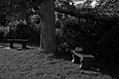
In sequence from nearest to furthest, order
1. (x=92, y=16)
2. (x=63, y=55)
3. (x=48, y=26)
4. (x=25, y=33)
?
(x=92, y=16) < (x=48, y=26) < (x=63, y=55) < (x=25, y=33)

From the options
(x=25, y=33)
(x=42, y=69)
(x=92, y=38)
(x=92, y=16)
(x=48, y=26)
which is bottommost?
(x=42, y=69)

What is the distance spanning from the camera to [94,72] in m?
4.78

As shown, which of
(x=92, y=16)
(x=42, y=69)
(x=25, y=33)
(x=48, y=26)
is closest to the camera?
(x=42, y=69)

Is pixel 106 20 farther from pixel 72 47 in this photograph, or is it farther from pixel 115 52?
pixel 72 47

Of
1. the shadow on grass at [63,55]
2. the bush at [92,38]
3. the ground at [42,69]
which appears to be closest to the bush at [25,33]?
the bush at [92,38]

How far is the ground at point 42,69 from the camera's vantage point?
174 inches

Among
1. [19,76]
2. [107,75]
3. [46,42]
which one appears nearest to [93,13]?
[46,42]

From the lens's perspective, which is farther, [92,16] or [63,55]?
[63,55]

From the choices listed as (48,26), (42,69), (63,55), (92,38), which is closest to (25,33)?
(48,26)

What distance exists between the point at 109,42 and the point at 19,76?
360 cm

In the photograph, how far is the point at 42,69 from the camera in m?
5.01

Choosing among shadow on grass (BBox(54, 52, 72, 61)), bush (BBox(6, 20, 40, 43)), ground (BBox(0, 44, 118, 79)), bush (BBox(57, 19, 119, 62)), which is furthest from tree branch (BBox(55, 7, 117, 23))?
bush (BBox(6, 20, 40, 43))

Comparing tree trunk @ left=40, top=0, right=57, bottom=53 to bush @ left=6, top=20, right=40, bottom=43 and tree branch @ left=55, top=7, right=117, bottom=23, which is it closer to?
tree branch @ left=55, top=7, right=117, bottom=23

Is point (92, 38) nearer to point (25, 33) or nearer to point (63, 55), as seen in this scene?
point (63, 55)
